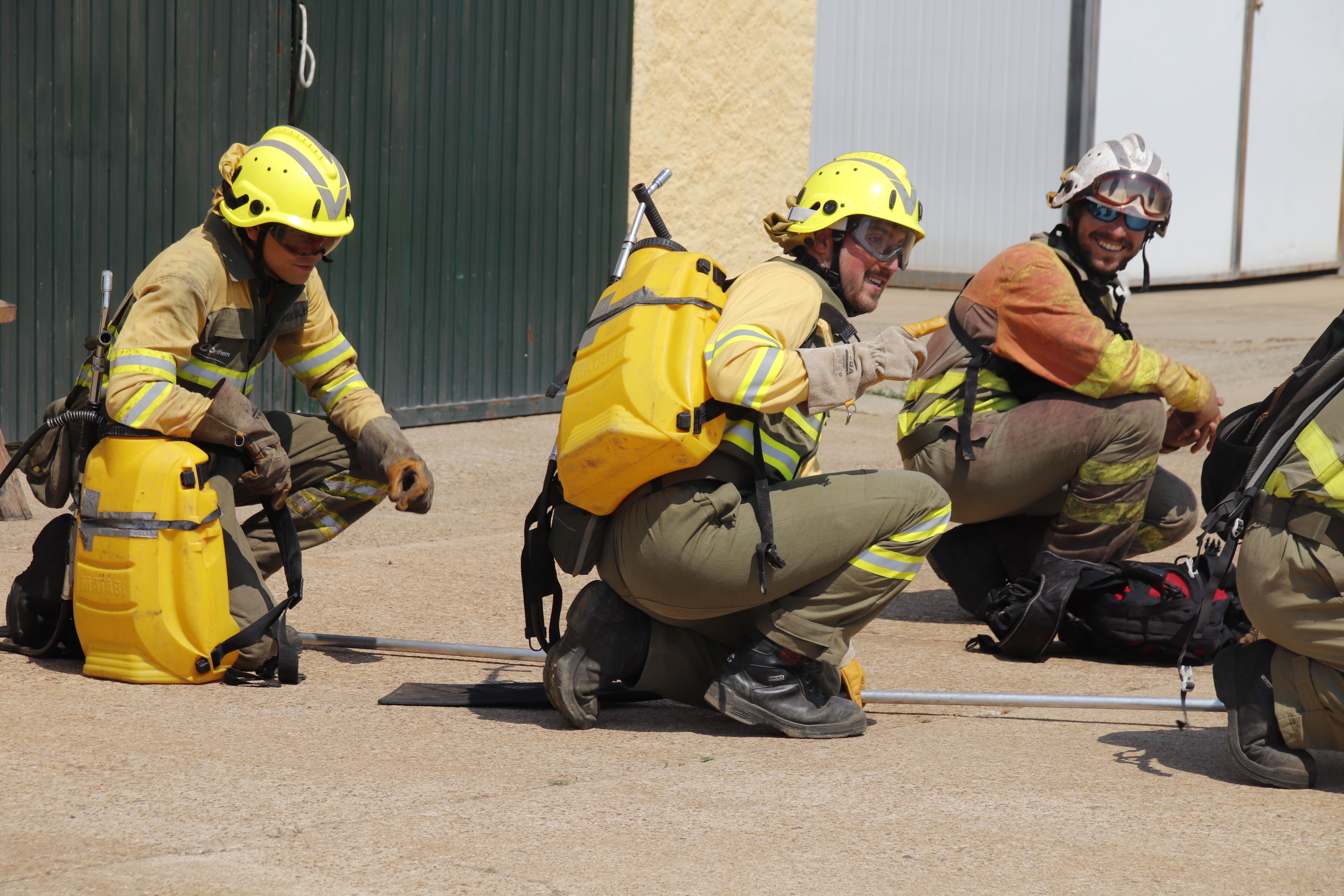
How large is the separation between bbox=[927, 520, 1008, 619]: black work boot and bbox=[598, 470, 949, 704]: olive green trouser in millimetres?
1521

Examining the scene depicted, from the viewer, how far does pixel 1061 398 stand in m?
5.29

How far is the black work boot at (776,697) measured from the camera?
3.97 meters

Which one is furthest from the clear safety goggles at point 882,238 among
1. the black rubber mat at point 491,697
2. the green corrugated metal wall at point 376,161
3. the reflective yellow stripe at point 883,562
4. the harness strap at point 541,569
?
the green corrugated metal wall at point 376,161

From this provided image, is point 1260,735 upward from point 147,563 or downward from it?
downward

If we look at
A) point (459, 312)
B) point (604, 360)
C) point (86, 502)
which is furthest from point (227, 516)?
point (459, 312)

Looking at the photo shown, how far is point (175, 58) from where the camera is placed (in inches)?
290

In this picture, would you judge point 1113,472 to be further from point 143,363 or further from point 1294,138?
point 1294,138

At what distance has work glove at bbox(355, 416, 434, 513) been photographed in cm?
470

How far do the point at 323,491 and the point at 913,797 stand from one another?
7.46 feet

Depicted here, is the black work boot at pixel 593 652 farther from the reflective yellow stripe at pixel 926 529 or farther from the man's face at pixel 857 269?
the man's face at pixel 857 269

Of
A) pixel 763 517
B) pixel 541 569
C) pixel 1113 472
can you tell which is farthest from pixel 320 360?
pixel 1113 472

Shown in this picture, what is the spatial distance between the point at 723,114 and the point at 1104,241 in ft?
15.7

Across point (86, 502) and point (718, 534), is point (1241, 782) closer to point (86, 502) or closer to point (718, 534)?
point (718, 534)

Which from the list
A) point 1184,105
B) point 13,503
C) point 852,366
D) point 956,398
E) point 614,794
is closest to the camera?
point 614,794
